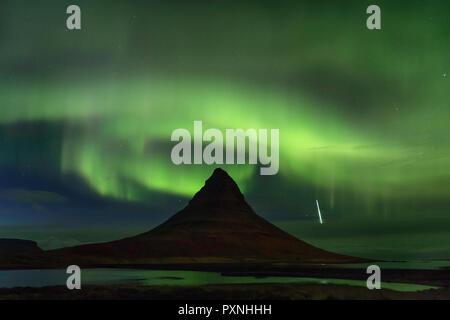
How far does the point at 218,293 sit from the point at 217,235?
101 feet

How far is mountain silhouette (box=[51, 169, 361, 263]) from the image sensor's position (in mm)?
46969

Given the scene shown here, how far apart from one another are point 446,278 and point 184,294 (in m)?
12.5

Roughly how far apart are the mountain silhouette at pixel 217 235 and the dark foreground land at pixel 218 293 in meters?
12.5

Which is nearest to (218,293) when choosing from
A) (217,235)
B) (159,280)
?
(159,280)

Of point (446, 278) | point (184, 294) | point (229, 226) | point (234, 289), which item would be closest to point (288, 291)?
point (234, 289)

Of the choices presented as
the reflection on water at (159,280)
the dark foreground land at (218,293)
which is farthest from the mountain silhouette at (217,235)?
the dark foreground land at (218,293)

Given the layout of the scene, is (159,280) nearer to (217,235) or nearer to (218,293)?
(218,293)

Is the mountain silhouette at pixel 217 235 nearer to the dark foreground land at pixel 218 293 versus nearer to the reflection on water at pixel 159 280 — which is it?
the reflection on water at pixel 159 280

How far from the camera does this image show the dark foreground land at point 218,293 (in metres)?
23.2

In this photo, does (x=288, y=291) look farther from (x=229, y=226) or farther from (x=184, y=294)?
(x=229, y=226)

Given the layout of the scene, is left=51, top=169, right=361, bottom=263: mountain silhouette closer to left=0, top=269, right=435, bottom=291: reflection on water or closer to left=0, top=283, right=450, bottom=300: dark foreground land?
left=0, top=269, right=435, bottom=291: reflection on water

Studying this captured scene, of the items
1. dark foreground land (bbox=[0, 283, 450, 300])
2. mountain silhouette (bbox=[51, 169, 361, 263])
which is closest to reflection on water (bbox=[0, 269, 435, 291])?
dark foreground land (bbox=[0, 283, 450, 300])

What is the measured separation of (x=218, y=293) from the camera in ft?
77.4
